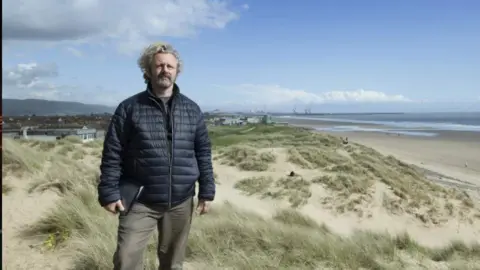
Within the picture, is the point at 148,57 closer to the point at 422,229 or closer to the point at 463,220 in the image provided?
the point at 422,229

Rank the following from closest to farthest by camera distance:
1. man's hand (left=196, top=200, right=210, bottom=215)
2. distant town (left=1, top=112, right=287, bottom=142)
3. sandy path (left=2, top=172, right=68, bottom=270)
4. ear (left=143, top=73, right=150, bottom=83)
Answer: ear (left=143, top=73, right=150, bottom=83) → man's hand (left=196, top=200, right=210, bottom=215) → sandy path (left=2, top=172, right=68, bottom=270) → distant town (left=1, top=112, right=287, bottom=142)

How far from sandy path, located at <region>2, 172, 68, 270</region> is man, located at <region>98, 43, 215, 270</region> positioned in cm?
182

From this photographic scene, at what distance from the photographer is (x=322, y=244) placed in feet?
17.5

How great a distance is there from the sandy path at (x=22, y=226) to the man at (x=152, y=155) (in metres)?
1.82

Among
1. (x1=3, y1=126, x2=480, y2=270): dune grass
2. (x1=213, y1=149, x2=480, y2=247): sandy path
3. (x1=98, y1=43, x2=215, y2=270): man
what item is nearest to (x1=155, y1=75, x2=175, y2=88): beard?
(x1=98, y1=43, x2=215, y2=270): man

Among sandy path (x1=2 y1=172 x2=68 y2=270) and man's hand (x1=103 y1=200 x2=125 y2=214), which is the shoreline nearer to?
sandy path (x1=2 y1=172 x2=68 y2=270)

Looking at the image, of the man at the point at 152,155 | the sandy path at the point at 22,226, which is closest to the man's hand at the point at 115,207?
the man at the point at 152,155

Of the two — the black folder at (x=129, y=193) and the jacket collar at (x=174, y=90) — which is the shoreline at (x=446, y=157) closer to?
the jacket collar at (x=174, y=90)

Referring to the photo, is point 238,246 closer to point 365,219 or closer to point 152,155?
point 152,155

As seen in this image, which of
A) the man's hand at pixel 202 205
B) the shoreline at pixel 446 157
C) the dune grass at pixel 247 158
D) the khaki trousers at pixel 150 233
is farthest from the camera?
the shoreline at pixel 446 157

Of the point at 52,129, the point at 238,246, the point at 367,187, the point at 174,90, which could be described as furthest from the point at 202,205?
the point at 52,129

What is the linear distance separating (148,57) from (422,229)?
1064 centimetres

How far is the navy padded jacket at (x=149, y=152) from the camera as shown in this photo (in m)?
2.83

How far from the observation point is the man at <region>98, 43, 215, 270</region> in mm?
2842
